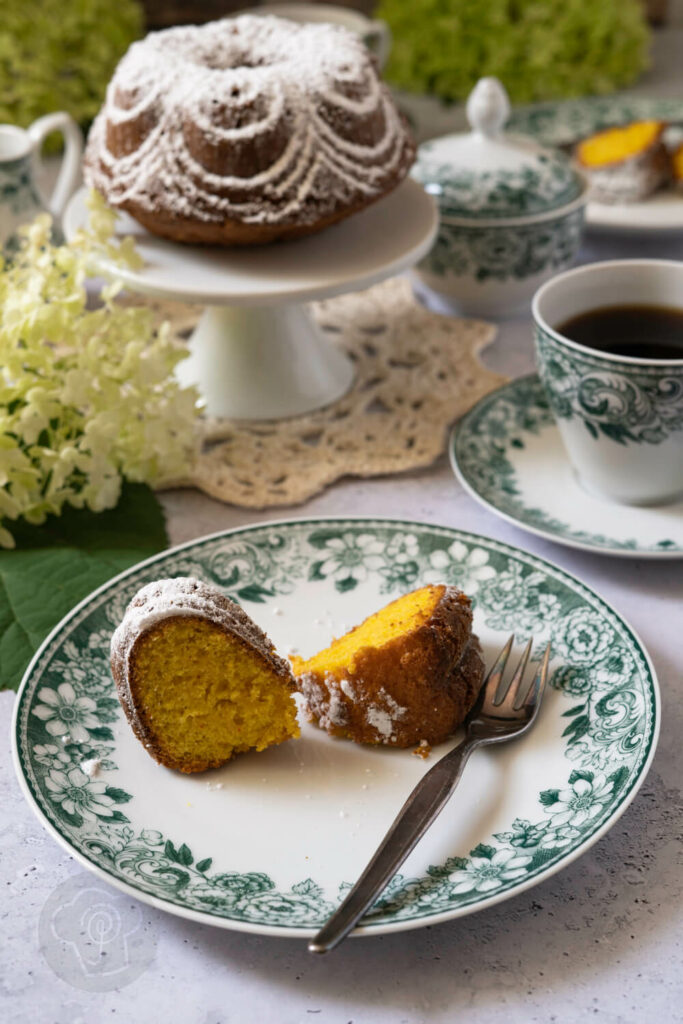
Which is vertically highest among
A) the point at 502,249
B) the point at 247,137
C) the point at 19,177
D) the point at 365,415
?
the point at 247,137

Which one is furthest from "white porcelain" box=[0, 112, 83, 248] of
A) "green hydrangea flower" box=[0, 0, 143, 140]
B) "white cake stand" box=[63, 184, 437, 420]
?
"green hydrangea flower" box=[0, 0, 143, 140]

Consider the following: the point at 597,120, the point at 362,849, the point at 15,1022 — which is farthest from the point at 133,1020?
the point at 597,120

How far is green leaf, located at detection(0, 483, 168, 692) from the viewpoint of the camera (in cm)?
97

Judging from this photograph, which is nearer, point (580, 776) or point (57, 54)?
point (580, 776)

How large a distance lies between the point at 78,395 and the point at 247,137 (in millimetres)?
320

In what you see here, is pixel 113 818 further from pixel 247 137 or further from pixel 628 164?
pixel 628 164

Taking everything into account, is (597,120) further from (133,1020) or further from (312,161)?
(133,1020)

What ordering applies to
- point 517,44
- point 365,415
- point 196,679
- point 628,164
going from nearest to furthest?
point 196,679 < point 365,415 < point 628,164 < point 517,44

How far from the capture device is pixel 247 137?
44.4 inches

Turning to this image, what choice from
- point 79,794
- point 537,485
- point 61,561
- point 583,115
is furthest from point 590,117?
point 79,794

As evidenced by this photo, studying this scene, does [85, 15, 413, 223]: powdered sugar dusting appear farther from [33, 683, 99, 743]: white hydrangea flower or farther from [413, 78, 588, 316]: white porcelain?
[33, 683, 99, 743]: white hydrangea flower

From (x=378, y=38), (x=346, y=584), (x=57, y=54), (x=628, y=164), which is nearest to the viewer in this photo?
→ (x=346, y=584)

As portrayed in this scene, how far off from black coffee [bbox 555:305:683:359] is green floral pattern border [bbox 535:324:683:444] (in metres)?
0.07

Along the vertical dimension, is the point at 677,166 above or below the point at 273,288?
below
